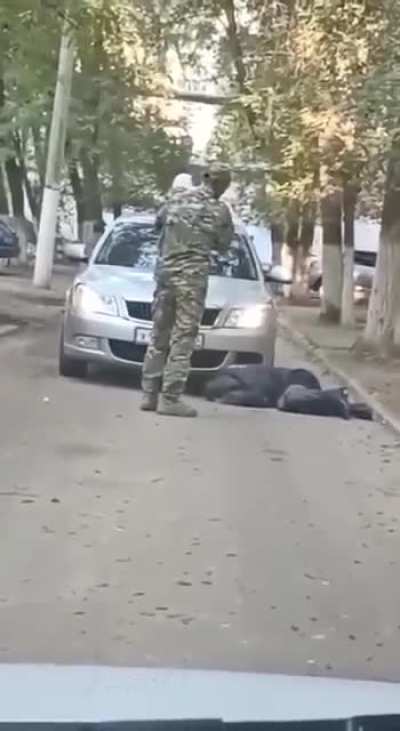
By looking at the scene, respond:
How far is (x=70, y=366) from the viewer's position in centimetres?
1586

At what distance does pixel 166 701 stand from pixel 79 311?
12529 millimetres

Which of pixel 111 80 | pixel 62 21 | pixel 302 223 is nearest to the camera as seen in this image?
pixel 62 21

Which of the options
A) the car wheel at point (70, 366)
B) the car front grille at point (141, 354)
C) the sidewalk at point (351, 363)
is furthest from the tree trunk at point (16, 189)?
the car front grille at point (141, 354)

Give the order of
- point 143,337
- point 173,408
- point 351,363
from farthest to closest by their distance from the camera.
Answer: point 351,363 < point 143,337 < point 173,408

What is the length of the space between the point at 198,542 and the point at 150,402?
5169 millimetres

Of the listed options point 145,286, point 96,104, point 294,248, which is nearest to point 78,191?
point 294,248

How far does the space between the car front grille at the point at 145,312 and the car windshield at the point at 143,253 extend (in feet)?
2.81

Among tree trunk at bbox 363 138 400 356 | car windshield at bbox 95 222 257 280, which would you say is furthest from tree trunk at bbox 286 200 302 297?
car windshield at bbox 95 222 257 280

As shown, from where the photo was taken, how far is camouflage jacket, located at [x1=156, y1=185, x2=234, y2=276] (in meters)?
13.0

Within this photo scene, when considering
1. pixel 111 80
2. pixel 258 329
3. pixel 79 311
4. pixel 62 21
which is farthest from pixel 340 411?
pixel 111 80

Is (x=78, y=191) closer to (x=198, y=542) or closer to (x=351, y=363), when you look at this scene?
(x=351, y=363)

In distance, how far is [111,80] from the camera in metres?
34.0

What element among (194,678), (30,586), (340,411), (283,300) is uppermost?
(194,678)

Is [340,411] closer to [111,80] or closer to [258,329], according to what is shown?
[258,329]
